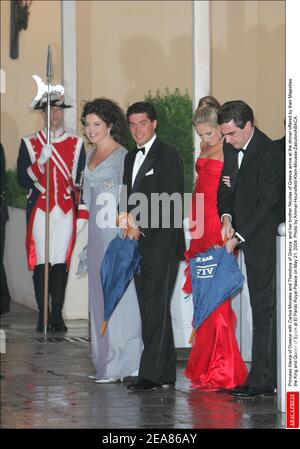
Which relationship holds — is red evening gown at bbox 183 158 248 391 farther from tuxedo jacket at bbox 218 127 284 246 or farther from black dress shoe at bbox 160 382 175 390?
tuxedo jacket at bbox 218 127 284 246

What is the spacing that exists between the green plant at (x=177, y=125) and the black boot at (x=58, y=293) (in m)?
1.18

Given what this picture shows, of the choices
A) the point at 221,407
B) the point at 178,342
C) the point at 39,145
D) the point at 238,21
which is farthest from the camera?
the point at 238,21

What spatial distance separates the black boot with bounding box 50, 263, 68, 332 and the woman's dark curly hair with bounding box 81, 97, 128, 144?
2622 mm

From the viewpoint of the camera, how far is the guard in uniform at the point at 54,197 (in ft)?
42.5

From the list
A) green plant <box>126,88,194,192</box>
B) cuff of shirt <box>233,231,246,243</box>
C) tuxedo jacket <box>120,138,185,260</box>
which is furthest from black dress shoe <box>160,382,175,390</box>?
green plant <box>126,88,194,192</box>

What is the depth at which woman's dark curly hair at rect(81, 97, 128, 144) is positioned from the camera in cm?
1058

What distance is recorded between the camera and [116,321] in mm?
10500

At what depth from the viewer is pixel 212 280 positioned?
397 inches

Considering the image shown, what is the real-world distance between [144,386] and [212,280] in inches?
30.0

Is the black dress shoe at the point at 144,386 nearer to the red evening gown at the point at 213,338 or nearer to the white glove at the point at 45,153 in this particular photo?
the red evening gown at the point at 213,338

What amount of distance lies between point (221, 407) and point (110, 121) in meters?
2.19

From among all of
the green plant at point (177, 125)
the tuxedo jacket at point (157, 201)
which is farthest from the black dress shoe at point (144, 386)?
the green plant at point (177, 125)
